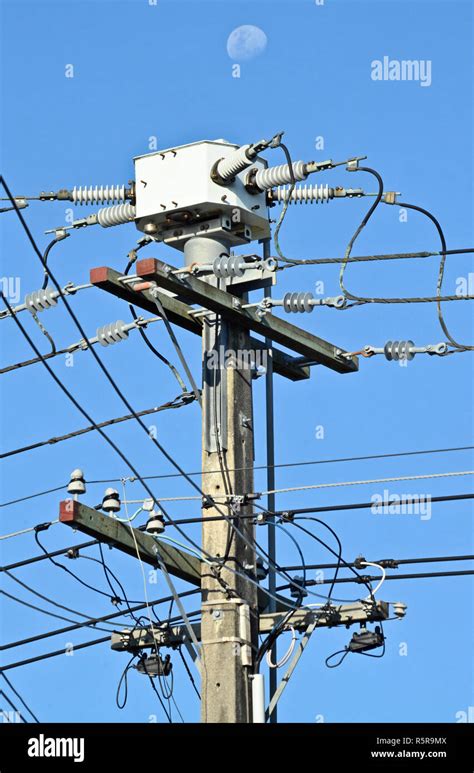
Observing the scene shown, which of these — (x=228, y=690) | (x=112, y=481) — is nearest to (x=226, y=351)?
(x=112, y=481)

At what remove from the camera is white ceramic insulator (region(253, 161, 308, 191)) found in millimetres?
19438

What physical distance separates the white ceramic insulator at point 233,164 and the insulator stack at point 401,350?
78.6 inches

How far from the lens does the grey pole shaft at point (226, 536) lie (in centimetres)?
1820

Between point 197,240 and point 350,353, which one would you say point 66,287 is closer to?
point 197,240

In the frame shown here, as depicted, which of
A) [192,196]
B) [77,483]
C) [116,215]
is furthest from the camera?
[116,215]

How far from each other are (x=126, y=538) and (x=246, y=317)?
2.18 meters

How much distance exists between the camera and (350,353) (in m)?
19.9

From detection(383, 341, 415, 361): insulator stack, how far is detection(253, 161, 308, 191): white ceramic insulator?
5.50ft

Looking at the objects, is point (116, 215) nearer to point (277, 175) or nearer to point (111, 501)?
point (277, 175)

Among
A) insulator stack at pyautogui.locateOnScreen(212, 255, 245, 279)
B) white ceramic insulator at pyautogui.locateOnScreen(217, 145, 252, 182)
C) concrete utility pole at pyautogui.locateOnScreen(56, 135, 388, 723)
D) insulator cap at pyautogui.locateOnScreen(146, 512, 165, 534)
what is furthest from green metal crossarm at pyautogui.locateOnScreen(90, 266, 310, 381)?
insulator cap at pyautogui.locateOnScreen(146, 512, 165, 534)

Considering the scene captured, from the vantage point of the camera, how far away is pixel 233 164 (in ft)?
64.0

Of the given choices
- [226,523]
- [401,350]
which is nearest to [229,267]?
[401,350]

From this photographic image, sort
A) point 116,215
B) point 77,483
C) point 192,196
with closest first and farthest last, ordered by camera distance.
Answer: point 77,483
point 192,196
point 116,215

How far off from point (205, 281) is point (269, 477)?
1.78 meters
